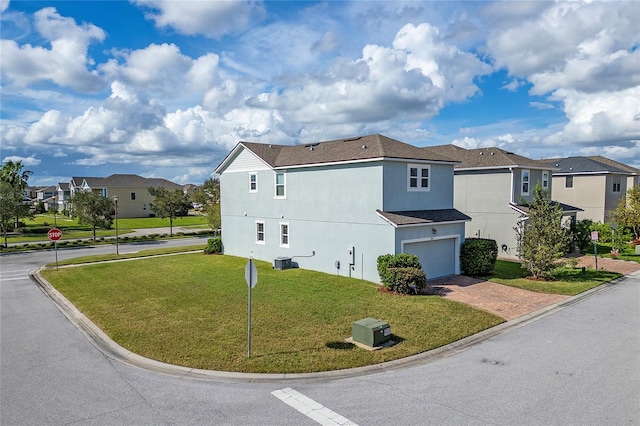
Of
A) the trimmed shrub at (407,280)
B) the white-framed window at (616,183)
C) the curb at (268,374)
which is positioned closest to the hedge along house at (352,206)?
the trimmed shrub at (407,280)

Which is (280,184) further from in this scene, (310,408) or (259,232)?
(310,408)

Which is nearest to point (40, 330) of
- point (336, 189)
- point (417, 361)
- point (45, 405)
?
point (45, 405)

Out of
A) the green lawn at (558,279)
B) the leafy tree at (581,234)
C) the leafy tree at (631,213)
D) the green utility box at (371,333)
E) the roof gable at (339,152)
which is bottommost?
the green lawn at (558,279)

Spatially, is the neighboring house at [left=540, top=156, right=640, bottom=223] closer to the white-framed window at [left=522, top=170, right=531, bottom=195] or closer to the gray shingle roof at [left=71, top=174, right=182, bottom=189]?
the white-framed window at [left=522, top=170, right=531, bottom=195]

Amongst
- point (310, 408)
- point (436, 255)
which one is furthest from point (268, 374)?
point (436, 255)

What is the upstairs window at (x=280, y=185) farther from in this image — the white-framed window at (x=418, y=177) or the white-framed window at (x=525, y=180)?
the white-framed window at (x=525, y=180)
